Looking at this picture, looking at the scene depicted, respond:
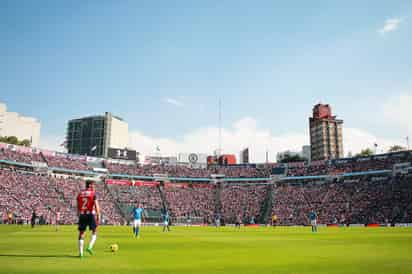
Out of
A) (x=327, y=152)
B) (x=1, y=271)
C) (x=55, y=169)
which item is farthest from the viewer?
(x=327, y=152)

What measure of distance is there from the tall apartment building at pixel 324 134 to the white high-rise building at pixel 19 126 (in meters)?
133

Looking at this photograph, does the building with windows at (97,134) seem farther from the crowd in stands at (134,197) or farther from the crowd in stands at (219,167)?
the crowd in stands at (134,197)

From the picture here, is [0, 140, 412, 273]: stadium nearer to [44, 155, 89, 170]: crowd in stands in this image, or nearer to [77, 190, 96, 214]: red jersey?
[44, 155, 89, 170]: crowd in stands

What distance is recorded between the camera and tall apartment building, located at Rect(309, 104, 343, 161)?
600ft

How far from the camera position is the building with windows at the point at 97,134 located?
161625mm

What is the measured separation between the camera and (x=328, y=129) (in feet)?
604

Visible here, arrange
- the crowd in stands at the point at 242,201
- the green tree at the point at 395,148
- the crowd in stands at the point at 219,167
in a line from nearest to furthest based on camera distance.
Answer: the crowd in stands at the point at 219,167, the crowd in stands at the point at 242,201, the green tree at the point at 395,148

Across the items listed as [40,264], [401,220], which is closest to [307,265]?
[40,264]

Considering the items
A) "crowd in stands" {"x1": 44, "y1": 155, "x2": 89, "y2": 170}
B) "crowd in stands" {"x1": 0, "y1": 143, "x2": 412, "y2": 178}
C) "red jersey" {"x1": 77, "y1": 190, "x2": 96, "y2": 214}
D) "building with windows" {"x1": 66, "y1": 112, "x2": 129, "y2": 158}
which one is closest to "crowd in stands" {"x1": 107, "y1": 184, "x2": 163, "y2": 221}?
"crowd in stands" {"x1": 0, "y1": 143, "x2": 412, "y2": 178}

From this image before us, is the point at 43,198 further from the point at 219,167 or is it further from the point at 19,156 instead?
the point at 219,167

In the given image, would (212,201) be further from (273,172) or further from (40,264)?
(40,264)

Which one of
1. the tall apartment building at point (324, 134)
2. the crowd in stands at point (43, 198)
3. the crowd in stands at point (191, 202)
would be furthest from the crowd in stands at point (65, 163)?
the tall apartment building at point (324, 134)

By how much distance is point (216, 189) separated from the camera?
92.8m

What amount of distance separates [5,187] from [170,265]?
63.1 metres
